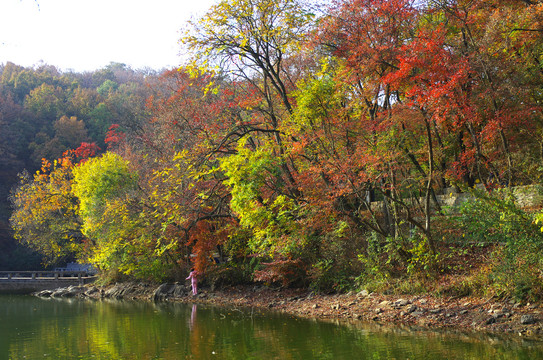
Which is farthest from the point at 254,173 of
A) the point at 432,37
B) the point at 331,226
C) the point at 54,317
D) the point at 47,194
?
the point at 47,194

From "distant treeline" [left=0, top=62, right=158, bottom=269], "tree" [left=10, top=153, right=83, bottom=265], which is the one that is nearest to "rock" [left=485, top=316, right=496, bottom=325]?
"tree" [left=10, top=153, right=83, bottom=265]

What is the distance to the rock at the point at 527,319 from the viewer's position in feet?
26.6

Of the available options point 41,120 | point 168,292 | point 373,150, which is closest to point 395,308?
point 373,150

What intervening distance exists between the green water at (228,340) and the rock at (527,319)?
74cm

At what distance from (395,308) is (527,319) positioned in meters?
2.89

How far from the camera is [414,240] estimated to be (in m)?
11.7

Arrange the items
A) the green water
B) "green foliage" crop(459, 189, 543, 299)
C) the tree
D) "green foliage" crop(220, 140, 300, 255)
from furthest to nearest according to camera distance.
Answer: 1. the tree
2. "green foliage" crop(220, 140, 300, 255)
3. "green foliage" crop(459, 189, 543, 299)
4. the green water

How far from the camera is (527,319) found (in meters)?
8.16

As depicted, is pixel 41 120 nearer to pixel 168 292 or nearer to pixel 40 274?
pixel 40 274

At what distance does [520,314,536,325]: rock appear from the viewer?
810cm

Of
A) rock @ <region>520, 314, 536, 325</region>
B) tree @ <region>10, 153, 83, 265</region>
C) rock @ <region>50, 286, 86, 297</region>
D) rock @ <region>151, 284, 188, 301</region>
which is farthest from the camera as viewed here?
tree @ <region>10, 153, 83, 265</region>

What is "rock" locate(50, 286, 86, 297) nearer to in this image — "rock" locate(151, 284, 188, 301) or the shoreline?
"rock" locate(151, 284, 188, 301)

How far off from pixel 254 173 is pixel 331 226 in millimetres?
2719

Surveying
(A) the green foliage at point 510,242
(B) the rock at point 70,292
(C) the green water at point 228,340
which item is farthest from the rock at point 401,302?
(B) the rock at point 70,292
